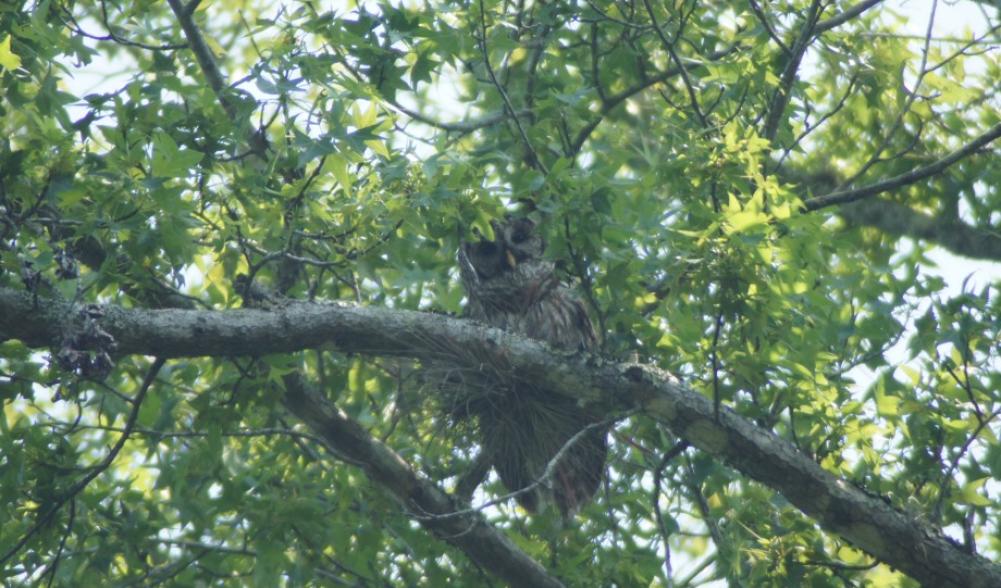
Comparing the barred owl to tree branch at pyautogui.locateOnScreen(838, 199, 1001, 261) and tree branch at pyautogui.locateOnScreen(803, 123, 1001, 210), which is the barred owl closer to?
tree branch at pyautogui.locateOnScreen(803, 123, 1001, 210)

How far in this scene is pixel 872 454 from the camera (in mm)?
4270

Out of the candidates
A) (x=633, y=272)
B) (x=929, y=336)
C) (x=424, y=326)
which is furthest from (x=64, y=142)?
(x=929, y=336)

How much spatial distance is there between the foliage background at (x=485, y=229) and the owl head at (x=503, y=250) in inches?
7.7

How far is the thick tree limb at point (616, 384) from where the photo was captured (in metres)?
3.72

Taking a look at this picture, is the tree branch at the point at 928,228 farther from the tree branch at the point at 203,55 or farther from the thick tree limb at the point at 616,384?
the tree branch at the point at 203,55

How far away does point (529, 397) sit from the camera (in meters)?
4.54

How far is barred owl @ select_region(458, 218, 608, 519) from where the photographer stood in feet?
15.0

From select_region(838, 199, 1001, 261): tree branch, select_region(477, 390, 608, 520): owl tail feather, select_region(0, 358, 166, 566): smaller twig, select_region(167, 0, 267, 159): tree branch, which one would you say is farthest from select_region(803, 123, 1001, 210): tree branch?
select_region(0, 358, 166, 566): smaller twig

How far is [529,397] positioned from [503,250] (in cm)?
135

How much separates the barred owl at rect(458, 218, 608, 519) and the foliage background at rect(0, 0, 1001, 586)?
0.14m

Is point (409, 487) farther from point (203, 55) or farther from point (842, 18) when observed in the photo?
point (842, 18)

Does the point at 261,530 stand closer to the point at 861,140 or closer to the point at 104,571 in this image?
the point at 104,571

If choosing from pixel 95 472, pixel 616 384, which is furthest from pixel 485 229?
pixel 95 472

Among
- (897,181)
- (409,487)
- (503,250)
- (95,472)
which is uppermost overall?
(503,250)
